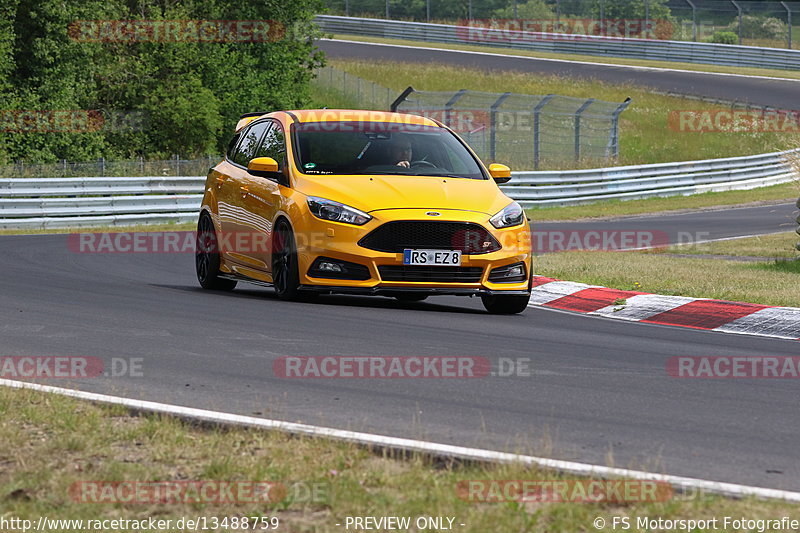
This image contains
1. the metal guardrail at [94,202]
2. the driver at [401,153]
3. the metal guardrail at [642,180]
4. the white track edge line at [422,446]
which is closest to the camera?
the white track edge line at [422,446]

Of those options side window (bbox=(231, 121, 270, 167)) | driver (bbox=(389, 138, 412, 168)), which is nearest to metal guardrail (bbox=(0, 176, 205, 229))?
side window (bbox=(231, 121, 270, 167))

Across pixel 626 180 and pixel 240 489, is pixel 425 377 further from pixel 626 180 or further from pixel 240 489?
pixel 626 180

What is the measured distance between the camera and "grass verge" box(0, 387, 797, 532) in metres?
4.55

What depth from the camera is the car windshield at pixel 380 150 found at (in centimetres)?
1159

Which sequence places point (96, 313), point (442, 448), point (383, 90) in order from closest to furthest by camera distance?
point (442, 448), point (96, 313), point (383, 90)

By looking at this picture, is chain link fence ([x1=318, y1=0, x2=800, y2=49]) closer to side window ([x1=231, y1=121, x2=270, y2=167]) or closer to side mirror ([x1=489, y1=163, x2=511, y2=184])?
side window ([x1=231, y1=121, x2=270, y2=167])

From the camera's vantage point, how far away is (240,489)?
4.86m

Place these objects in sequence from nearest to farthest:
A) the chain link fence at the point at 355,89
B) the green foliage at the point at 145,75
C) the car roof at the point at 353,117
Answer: the car roof at the point at 353,117
the green foliage at the point at 145,75
the chain link fence at the point at 355,89

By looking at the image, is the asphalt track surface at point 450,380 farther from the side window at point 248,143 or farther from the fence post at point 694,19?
the fence post at point 694,19

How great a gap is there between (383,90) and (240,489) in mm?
41304

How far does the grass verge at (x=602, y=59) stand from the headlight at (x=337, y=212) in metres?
47.6

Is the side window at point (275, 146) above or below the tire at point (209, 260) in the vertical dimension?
above

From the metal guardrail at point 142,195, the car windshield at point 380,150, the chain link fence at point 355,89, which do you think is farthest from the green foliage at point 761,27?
the car windshield at point 380,150

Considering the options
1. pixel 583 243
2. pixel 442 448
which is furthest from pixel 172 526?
pixel 583 243
